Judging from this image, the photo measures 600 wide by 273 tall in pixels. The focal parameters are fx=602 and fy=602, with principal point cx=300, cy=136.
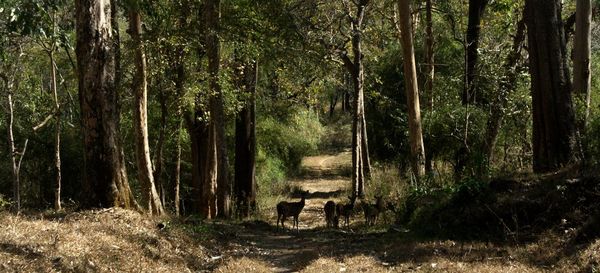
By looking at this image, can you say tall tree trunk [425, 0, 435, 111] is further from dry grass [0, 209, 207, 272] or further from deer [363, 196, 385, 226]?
dry grass [0, 209, 207, 272]

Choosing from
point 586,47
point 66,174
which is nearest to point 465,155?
point 586,47

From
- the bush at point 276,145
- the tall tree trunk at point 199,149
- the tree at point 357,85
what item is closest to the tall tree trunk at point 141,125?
the tall tree trunk at point 199,149

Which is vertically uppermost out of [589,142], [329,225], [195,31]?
[195,31]

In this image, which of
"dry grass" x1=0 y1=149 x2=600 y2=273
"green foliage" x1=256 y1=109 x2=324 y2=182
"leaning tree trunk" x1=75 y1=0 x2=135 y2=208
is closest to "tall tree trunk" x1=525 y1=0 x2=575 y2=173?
"dry grass" x1=0 y1=149 x2=600 y2=273

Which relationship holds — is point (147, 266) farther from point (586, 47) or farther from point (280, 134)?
point (280, 134)

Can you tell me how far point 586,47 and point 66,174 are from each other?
21.2 m

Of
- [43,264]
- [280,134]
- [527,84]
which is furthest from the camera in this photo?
[280,134]

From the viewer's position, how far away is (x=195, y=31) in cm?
1728

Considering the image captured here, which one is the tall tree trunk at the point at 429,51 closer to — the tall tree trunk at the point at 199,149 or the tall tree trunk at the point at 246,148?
the tall tree trunk at the point at 246,148

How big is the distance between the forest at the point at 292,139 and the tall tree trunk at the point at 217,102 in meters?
0.06

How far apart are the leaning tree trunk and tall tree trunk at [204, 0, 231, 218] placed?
603cm

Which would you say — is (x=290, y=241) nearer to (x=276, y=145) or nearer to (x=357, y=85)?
(x=357, y=85)

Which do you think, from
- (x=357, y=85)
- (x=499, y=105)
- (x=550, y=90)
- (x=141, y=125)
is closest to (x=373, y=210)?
(x=499, y=105)

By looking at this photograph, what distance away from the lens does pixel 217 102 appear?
17.9 metres
